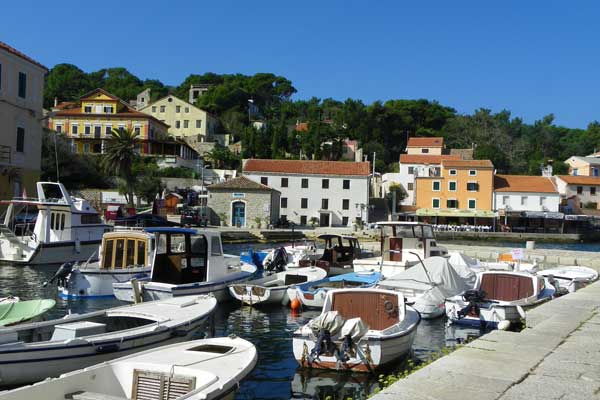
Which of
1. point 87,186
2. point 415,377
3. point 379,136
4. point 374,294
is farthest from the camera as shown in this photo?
point 379,136

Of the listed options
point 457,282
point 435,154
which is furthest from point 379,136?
A: point 457,282

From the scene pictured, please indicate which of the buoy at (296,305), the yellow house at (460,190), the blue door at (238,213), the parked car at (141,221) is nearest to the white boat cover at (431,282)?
the buoy at (296,305)

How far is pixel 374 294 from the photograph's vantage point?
13.0m

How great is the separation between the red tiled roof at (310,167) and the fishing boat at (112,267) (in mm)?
39211

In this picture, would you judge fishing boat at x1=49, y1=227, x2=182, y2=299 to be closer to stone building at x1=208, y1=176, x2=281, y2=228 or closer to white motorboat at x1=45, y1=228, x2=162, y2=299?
white motorboat at x1=45, y1=228, x2=162, y2=299

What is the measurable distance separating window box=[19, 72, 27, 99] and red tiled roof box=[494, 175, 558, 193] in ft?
163

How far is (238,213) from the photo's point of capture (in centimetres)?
5441

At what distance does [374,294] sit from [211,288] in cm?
724

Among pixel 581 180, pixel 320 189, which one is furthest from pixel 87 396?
pixel 581 180

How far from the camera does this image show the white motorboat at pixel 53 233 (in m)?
28.6

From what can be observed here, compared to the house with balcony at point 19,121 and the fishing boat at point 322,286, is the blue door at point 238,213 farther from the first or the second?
the fishing boat at point 322,286

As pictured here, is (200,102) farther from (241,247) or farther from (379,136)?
(241,247)

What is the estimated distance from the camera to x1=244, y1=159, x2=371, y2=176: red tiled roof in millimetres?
59344

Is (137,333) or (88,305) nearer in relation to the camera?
(137,333)
